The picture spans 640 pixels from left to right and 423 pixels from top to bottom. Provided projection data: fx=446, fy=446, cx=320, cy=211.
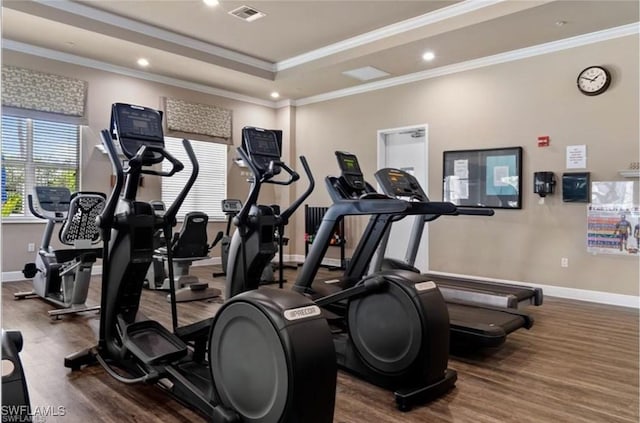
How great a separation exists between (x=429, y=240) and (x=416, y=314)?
13.8ft

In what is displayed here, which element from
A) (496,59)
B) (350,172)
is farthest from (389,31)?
(350,172)

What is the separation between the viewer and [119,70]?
6652mm

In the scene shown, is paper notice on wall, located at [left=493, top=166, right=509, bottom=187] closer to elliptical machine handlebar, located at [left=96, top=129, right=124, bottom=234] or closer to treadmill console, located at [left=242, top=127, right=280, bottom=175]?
treadmill console, located at [left=242, top=127, right=280, bottom=175]

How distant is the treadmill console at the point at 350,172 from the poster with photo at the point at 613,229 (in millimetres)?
3070

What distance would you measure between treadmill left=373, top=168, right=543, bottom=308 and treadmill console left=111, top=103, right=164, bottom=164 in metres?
1.74

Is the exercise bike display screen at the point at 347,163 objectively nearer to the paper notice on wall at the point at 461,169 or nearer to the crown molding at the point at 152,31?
the paper notice on wall at the point at 461,169

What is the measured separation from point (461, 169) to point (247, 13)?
3504 millimetres

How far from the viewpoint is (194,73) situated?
6.93 metres

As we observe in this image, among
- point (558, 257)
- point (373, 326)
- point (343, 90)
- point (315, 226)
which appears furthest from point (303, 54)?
point (373, 326)

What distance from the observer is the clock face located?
16.6ft

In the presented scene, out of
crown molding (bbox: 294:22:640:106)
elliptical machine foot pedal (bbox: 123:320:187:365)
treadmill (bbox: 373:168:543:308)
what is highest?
crown molding (bbox: 294:22:640:106)

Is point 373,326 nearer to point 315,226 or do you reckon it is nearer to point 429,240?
point 429,240

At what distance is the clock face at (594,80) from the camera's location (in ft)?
16.6

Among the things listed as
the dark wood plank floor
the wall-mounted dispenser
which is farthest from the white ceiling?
the dark wood plank floor
